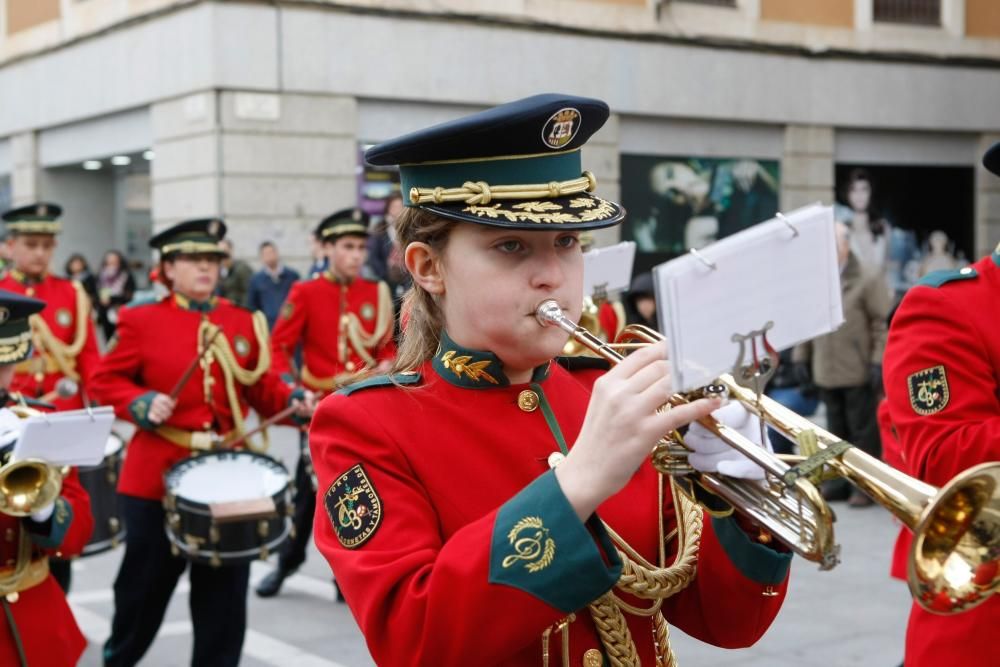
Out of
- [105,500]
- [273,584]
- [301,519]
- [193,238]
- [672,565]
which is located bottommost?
[273,584]

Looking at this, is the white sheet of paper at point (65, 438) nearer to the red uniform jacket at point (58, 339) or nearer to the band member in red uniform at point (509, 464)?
the band member in red uniform at point (509, 464)

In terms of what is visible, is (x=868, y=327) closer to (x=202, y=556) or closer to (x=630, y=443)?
(x=202, y=556)

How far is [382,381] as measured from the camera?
2.62 metres

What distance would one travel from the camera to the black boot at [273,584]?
324 inches

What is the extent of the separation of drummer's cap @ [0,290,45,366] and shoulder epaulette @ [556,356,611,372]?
2.50m

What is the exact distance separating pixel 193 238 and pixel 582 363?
442 cm

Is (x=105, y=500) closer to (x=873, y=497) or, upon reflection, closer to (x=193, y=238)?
(x=193, y=238)

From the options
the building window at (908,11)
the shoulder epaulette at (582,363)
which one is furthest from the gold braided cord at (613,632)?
the building window at (908,11)

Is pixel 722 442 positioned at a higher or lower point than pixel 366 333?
higher

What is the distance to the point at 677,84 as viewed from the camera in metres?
19.8

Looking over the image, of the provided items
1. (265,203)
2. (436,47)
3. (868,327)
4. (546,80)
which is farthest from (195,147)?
(868,327)

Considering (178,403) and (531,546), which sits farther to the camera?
(178,403)

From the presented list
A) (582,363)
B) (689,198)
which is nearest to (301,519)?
(582,363)

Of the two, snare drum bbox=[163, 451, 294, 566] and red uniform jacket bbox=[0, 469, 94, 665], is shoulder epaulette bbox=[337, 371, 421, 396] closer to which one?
red uniform jacket bbox=[0, 469, 94, 665]
